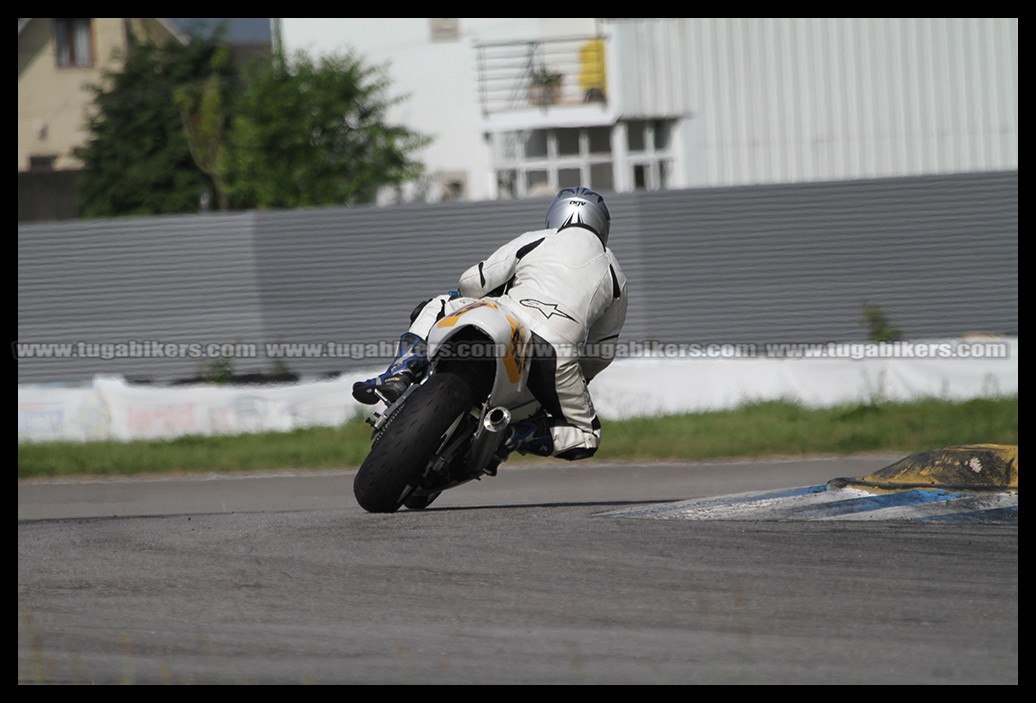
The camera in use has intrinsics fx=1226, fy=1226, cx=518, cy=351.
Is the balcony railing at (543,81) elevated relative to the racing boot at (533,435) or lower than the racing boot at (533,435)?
elevated

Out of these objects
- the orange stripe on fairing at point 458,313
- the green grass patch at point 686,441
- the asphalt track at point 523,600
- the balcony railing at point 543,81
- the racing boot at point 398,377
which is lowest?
the green grass patch at point 686,441

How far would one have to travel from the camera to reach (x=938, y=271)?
54.4 feet

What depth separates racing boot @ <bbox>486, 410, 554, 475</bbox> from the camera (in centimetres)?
604

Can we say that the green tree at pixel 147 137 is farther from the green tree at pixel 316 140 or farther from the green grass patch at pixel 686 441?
the green grass patch at pixel 686 441

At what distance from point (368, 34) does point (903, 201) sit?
721 inches

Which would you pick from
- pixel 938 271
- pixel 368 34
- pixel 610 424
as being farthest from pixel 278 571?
pixel 368 34

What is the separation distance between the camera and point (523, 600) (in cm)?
426

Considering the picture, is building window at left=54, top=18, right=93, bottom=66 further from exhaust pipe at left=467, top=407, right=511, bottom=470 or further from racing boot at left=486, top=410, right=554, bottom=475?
exhaust pipe at left=467, top=407, right=511, bottom=470

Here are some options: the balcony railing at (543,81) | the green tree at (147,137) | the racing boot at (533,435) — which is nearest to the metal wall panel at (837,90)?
the balcony railing at (543,81)

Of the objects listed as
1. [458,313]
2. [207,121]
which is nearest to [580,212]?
[458,313]

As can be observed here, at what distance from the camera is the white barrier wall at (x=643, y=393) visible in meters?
13.0

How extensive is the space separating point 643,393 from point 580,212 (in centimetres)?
697

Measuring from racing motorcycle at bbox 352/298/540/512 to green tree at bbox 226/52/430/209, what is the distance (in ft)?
72.9

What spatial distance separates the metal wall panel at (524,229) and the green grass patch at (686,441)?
3956 mm
